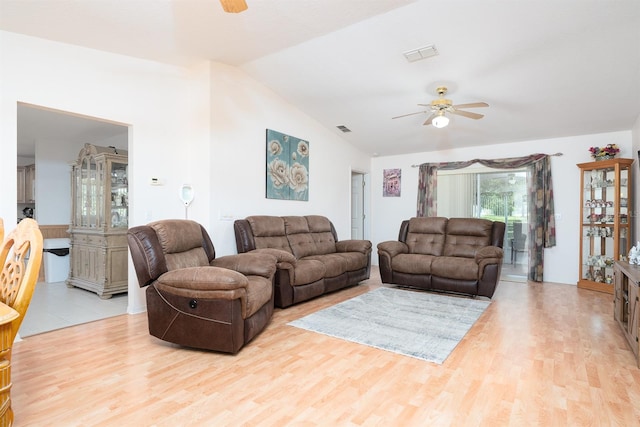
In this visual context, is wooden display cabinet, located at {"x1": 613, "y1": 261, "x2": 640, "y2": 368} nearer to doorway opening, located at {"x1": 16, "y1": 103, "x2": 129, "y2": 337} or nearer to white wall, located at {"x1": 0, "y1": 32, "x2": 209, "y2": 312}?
white wall, located at {"x1": 0, "y1": 32, "x2": 209, "y2": 312}

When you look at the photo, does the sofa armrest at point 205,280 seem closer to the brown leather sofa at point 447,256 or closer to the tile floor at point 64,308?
the tile floor at point 64,308

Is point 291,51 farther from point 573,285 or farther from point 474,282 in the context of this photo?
point 573,285

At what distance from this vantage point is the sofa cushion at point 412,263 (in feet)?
15.3

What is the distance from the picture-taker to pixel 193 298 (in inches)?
102

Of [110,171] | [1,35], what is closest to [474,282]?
[110,171]

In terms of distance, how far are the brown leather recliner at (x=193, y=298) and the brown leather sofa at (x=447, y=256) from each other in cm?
242

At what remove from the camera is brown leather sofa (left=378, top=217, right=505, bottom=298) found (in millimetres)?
4316

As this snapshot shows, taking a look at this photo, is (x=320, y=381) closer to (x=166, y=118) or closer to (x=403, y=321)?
(x=403, y=321)

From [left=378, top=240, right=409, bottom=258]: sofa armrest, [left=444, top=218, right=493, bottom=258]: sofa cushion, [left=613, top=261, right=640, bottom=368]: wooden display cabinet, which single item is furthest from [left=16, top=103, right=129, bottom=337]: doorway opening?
[left=613, top=261, right=640, bottom=368]: wooden display cabinet

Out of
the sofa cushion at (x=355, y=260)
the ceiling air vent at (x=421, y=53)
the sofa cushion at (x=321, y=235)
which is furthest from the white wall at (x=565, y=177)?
the ceiling air vent at (x=421, y=53)

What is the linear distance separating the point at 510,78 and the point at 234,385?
4.13m

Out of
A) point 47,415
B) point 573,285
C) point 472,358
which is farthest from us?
point 573,285

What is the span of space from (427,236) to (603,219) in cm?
249

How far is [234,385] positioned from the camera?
215cm
